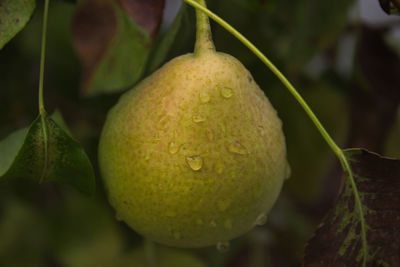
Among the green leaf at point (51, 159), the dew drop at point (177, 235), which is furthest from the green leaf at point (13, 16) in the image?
the dew drop at point (177, 235)

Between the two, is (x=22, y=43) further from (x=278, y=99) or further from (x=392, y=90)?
(x=392, y=90)

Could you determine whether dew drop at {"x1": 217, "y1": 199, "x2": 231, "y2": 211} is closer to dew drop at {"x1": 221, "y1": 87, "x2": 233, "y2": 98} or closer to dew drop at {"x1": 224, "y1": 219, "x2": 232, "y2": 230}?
dew drop at {"x1": 224, "y1": 219, "x2": 232, "y2": 230}

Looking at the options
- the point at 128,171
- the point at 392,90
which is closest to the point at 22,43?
the point at 128,171

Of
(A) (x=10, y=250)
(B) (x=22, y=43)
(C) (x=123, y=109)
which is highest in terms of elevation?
(C) (x=123, y=109)

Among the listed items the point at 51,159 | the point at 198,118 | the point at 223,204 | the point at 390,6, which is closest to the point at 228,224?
the point at 223,204

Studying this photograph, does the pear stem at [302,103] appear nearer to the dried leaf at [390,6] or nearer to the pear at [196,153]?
the pear at [196,153]

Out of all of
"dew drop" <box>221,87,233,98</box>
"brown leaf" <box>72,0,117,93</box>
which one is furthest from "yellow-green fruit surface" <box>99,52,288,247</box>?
"brown leaf" <box>72,0,117,93</box>

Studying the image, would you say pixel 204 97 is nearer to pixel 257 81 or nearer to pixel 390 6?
pixel 390 6
